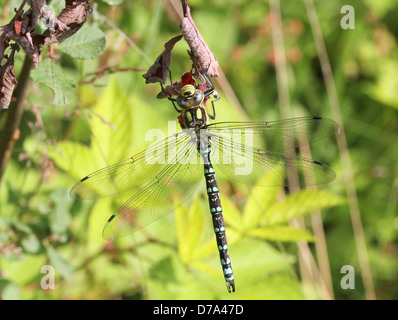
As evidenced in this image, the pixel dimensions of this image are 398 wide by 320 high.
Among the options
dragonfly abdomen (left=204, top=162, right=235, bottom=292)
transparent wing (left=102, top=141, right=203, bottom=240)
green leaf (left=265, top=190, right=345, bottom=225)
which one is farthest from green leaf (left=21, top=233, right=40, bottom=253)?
green leaf (left=265, top=190, right=345, bottom=225)

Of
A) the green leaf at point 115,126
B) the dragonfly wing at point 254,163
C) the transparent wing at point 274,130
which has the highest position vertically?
the green leaf at point 115,126

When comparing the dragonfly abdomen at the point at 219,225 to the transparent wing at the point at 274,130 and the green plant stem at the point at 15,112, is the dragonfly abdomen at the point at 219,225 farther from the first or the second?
the green plant stem at the point at 15,112

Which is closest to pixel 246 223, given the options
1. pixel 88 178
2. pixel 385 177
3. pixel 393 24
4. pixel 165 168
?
pixel 165 168

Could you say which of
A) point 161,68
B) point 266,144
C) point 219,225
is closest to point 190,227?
point 219,225

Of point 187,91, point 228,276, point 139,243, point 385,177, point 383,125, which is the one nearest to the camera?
point 187,91

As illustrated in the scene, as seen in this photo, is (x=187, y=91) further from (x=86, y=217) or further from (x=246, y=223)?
(x=86, y=217)

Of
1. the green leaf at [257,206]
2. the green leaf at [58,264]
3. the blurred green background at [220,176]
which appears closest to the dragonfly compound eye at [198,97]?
the blurred green background at [220,176]
